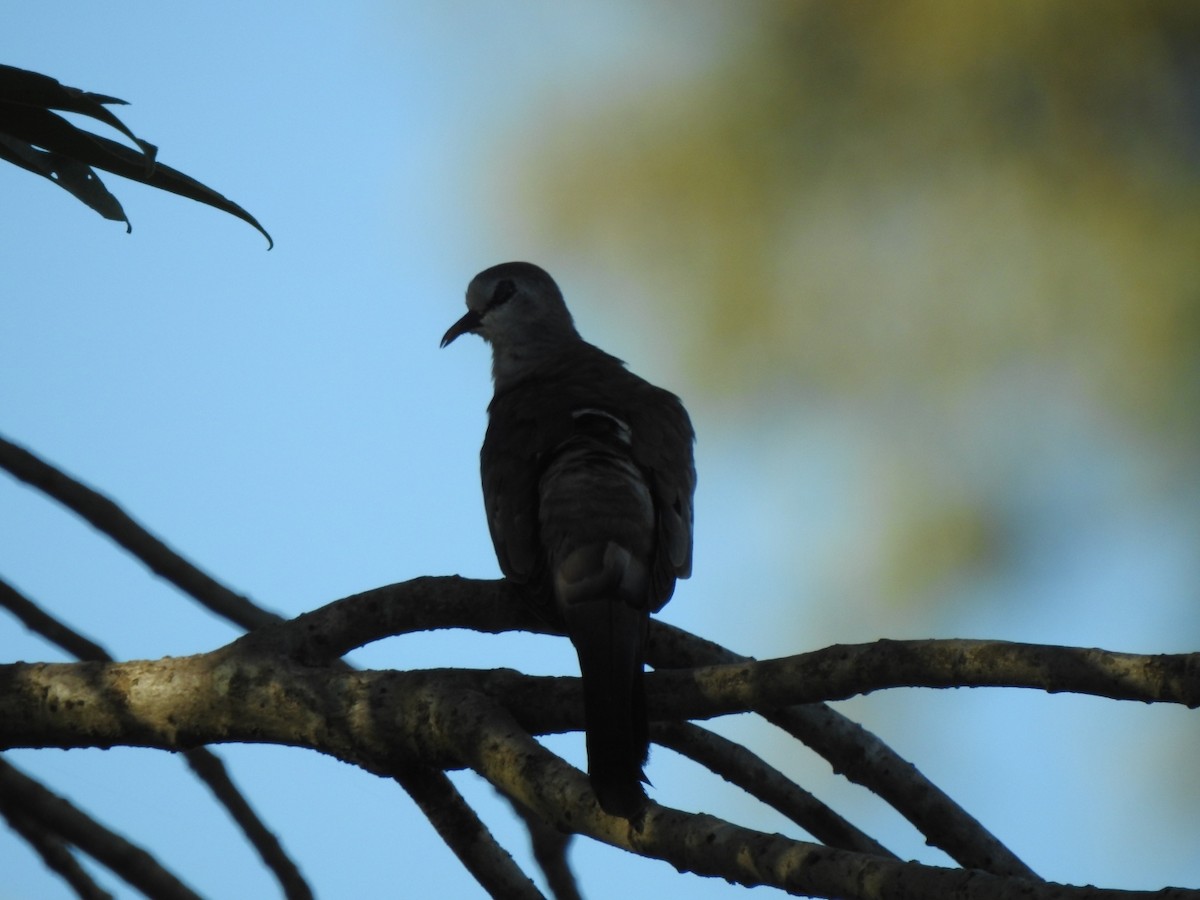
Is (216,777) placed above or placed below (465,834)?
above

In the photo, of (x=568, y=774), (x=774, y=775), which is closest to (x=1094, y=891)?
(x=568, y=774)

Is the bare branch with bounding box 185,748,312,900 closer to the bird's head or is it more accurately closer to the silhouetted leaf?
the silhouetted leaf

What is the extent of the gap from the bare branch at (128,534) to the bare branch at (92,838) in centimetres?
56

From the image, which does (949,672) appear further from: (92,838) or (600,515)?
(92,838)

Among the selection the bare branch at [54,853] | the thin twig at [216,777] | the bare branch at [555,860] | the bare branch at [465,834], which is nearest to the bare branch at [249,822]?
the thin twig at [216,777]

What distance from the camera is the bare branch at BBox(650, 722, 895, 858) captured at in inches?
106

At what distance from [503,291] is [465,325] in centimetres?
17

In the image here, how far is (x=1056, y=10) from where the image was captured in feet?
14.9

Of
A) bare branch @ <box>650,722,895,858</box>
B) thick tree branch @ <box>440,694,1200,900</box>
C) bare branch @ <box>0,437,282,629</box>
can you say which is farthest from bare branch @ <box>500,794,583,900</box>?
bare branch @ <box>0,437,282,629</box>

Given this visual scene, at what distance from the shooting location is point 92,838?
2.98 meters

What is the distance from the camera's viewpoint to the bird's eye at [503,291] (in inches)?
193

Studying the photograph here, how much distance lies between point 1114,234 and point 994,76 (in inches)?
24.8

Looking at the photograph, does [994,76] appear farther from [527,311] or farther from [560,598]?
[560,598]

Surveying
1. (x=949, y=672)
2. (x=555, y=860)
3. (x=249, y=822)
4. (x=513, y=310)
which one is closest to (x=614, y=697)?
(x=949, y=672)
